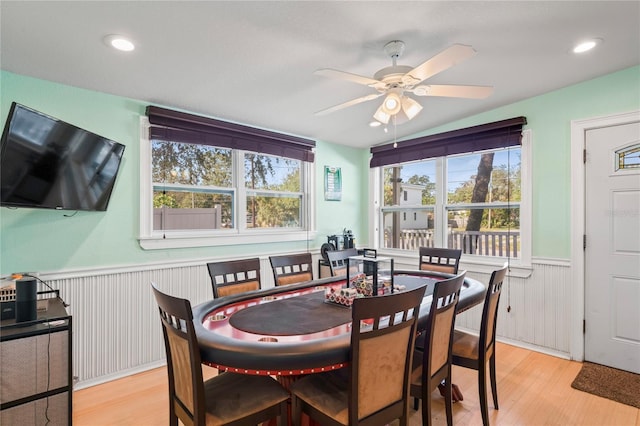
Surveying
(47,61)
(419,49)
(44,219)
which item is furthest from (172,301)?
(419,49)

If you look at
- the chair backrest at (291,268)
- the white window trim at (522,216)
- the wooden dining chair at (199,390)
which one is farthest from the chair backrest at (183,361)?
the white window trim at (522,216)

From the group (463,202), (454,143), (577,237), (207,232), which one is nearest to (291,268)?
(207,232)

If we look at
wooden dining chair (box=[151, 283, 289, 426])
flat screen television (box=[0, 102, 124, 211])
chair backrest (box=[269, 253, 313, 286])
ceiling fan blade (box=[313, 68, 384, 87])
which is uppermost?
ceiling fan blade (box=[313, 68, 384, 87])

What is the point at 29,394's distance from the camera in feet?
6.02

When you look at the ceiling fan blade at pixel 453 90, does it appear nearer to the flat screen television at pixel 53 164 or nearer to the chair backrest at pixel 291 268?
the chair backrest at pixel 291 268

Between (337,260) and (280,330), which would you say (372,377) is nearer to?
(280,330)

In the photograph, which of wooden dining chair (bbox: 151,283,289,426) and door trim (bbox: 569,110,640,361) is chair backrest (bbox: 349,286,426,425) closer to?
wooden dining chair (bbox: 151,283,289,426)

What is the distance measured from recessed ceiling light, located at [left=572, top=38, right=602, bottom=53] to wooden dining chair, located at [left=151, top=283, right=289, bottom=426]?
312 cm

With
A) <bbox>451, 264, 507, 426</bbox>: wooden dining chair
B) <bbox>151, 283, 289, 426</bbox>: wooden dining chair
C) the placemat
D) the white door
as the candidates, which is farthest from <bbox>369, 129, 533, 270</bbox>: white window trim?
<bbox>151, 283, 289, 426</bbox>: wooden dining chair

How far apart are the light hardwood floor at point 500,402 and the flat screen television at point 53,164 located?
4.81ft

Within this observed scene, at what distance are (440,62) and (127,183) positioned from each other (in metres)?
2.66

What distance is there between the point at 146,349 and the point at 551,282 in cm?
395

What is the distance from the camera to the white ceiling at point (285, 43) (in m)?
1.92

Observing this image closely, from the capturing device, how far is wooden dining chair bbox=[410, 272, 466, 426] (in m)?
1.74
